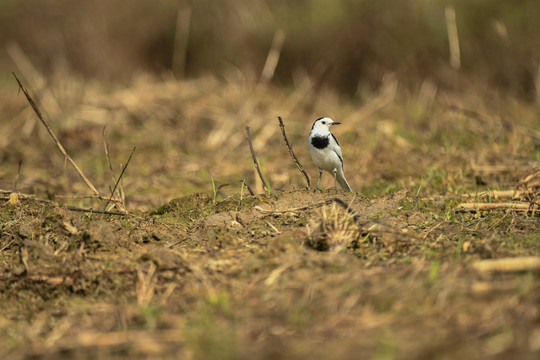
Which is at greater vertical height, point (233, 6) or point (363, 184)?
point (233, 6)

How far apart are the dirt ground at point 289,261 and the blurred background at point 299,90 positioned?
149 millimetres

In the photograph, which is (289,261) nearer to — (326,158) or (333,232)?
(333,232)

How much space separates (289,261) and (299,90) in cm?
629

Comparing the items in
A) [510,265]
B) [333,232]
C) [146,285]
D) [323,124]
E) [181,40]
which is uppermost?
[181,40]

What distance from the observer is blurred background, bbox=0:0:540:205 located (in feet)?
23.0

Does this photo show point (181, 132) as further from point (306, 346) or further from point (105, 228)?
point (306, 346)

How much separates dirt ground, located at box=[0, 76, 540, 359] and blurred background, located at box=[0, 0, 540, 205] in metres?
0.15

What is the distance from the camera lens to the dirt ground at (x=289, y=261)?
2.49 meters

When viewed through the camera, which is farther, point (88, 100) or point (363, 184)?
point (88, 100)

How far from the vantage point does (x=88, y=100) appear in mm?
8633

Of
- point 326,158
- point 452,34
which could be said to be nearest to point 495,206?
point 326,158

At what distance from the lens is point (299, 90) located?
9.14 metres

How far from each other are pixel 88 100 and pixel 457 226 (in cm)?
603

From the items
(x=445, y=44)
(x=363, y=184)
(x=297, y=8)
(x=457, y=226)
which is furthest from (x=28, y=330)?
(x=297, y=8)
